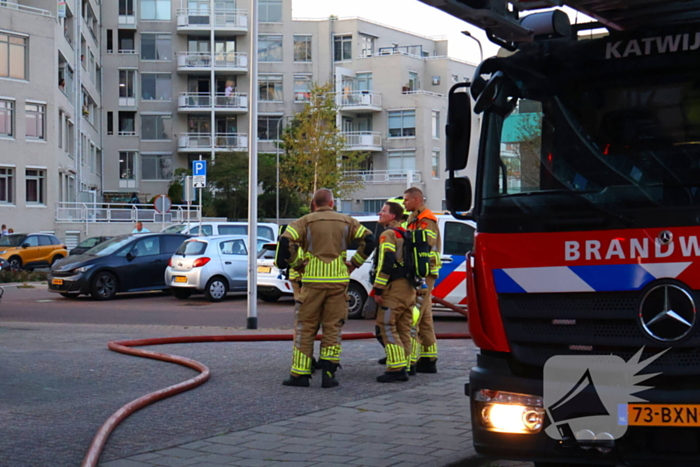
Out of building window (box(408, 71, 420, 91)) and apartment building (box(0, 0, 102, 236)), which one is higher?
building window (box(408, 71, 420, 91))

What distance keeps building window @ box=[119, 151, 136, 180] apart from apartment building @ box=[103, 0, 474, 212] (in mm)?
104

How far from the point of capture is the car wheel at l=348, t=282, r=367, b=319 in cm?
1767

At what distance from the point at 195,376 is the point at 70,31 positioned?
48001 mm

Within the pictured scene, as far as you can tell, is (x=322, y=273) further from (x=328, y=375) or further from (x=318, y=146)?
(x=318, y=146)

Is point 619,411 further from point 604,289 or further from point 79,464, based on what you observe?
point 79,464

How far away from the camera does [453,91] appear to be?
6.17 meters

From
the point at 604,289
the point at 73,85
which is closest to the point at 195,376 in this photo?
the point at 604,289

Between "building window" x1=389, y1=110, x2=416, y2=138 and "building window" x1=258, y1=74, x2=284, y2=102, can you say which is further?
"building window" x1=258, y1=74, x2=284, y2=102

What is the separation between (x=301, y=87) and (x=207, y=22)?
27.4ft

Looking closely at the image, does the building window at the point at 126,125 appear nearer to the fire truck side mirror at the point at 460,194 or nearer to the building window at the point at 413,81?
the building window at the point at 413,81

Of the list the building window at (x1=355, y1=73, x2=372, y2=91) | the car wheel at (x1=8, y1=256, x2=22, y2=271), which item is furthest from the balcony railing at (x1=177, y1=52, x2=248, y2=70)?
the car wheel at (x1=8, y1=256, x2=22, y2=271)

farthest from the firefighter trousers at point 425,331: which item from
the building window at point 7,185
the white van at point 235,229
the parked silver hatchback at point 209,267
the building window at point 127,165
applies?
the building window at point 127,165

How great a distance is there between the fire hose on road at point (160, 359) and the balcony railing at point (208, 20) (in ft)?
192

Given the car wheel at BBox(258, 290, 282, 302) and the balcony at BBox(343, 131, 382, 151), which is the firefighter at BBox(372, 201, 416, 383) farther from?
the balcony at BBox(343, 131, 382, 151)
